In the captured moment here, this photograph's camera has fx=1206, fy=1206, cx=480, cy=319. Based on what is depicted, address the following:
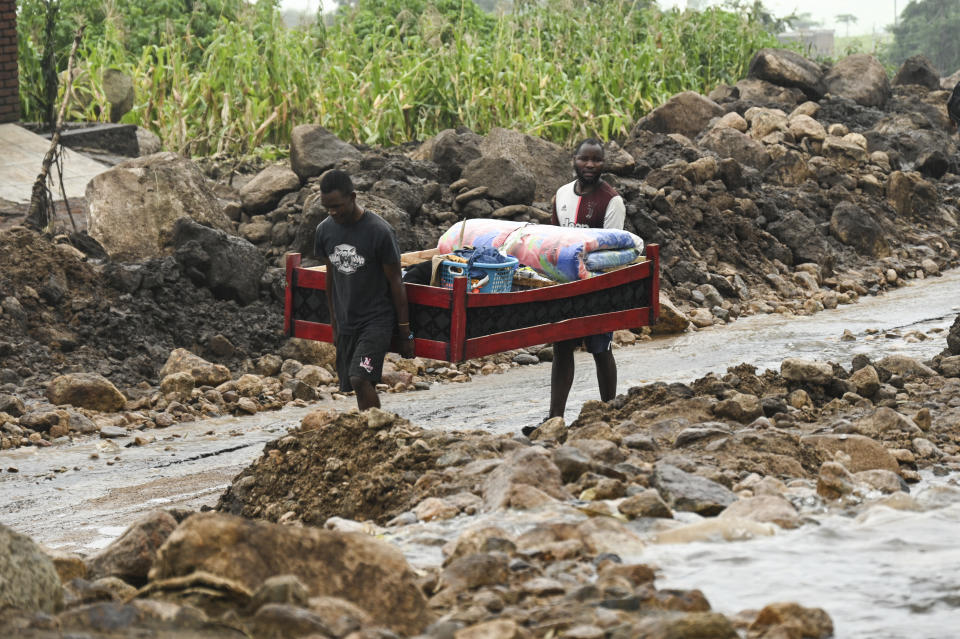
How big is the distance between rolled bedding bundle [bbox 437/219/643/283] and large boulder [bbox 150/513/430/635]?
3582 mm

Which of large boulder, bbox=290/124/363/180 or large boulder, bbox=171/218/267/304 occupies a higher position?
large boulder, bbox=290/124/363/180

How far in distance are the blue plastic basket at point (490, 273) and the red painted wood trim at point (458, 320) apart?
377mm

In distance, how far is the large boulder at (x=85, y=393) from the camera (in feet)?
31.2

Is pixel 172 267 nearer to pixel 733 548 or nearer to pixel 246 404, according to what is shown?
pixel 246 404

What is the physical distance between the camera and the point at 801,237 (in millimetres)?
15914

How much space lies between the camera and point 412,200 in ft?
44.8

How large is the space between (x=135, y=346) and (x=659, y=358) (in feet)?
15.9

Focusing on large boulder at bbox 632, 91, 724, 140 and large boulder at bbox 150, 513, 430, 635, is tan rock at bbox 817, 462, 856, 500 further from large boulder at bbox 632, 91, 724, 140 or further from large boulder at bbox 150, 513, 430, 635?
large boulder at bbox 632, 91, 724, 140

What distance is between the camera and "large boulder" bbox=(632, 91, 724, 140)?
1891cm

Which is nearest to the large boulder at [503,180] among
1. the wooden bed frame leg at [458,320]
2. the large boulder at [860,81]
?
the wooden bed frame leg at [458,320]

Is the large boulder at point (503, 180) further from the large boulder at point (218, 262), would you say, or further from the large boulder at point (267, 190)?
the large boulder at point (218, 262)

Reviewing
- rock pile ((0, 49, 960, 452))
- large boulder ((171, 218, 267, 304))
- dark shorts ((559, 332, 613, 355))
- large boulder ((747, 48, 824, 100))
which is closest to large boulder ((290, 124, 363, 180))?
rock pile ((0, 49, 960, 452))

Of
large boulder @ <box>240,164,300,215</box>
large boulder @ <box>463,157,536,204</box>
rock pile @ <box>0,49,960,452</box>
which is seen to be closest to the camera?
rock pile @ <box>0,49,960,452</box>

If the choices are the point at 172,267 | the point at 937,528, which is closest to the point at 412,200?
the point at 172,267
